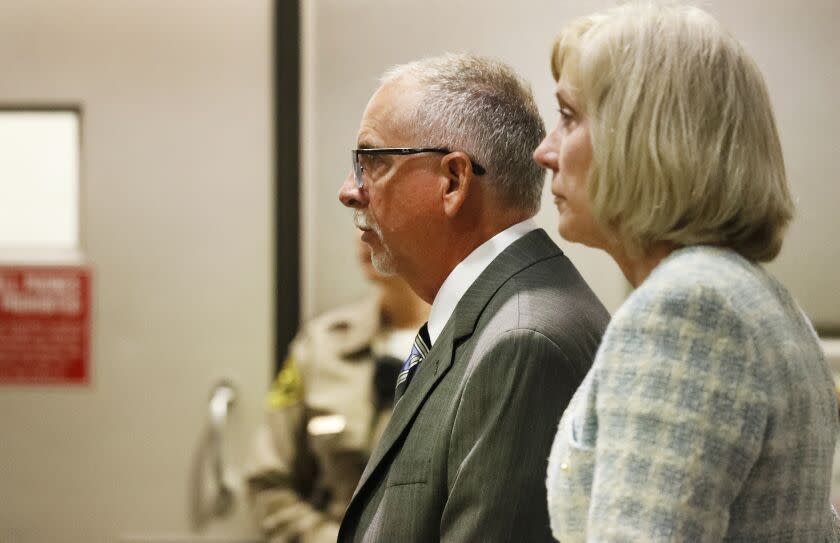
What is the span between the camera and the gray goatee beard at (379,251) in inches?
55.9

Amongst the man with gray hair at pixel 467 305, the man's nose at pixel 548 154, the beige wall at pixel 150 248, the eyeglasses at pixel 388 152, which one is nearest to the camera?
the man's nose at pixel 548 154

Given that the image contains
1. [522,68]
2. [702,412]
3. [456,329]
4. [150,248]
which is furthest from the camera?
[150,248]

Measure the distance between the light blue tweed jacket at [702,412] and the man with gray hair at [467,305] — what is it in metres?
0.27

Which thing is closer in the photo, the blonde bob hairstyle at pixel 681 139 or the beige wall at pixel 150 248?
the blonde bob hairstyle at pixel 681 139

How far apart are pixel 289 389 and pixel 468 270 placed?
1087 mm

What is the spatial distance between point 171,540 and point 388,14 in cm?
148

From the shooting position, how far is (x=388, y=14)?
2.50 meters

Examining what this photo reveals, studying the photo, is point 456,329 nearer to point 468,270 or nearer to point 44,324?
point 468,270

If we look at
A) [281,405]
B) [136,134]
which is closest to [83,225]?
[136,134]

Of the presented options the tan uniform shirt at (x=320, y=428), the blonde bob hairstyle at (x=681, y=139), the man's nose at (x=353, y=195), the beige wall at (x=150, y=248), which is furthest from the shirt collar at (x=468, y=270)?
the beige wall at (x=150, y=248)

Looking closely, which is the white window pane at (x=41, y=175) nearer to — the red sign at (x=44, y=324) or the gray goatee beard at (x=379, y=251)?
the red sign at (x=44, y=324)

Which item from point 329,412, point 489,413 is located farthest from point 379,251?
point 329,412

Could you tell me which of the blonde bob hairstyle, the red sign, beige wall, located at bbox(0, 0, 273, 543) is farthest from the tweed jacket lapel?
the red sign

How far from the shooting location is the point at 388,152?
1.38 meters
